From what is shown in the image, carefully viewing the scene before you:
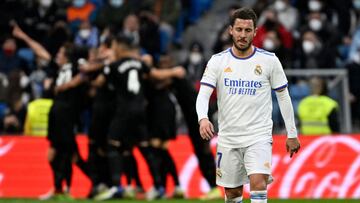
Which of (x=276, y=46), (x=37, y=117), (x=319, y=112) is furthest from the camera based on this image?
(x=276, y=46)

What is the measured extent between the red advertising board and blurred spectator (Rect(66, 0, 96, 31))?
19.7ft

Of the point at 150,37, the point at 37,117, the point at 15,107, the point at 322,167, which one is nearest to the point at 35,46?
the point at 37,117

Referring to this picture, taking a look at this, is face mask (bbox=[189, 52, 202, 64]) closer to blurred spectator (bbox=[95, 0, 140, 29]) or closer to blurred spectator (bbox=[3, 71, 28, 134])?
blurred spectator (bbox=[95, 0, 140, 29])

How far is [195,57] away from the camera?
79.4ft

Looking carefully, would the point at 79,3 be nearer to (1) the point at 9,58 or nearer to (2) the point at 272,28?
(1) the point at 9,58

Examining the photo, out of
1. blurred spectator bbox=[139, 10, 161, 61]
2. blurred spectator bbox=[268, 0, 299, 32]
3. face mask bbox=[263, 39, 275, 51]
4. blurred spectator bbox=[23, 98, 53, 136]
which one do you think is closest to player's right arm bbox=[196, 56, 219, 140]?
blurred spectator bbox=[23, 98, 53, 136]

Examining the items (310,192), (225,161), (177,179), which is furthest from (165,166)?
(225,161)

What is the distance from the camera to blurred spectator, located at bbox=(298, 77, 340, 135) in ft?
64.8

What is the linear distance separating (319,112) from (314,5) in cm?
601

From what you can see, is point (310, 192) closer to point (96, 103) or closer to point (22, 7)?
point (96, 103)

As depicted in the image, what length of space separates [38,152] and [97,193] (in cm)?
259

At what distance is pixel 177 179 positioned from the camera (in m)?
18.0

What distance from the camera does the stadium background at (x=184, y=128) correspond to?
1927cm

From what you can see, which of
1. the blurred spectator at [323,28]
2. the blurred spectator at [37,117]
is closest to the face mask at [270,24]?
the blurred spectator at [323,28]
